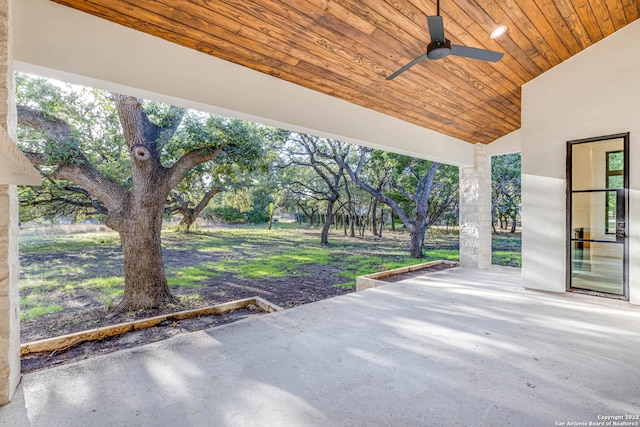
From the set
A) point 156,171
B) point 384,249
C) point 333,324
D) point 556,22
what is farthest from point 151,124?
point 384,249

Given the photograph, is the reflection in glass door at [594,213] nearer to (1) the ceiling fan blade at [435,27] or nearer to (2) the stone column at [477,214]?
(2) the stone column at [477,214]

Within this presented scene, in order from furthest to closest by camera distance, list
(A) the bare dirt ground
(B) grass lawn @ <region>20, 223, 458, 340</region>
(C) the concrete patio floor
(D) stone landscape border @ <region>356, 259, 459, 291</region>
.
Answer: (B) grass lawn @ <region>20, 223, 458, 340</region> < (D) stone landscape border @ <region>356, 259, 459, 291</region> < (A) the bare dirt ground < (C) the concrete patio floor

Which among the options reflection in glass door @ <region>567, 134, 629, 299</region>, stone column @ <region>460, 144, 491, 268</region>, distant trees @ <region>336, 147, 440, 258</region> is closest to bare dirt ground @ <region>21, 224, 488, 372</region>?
distant trees @ <region>336, 147, 440, 258</region>

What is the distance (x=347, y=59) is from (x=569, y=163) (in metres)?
3.23

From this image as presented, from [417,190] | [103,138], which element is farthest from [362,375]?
[417,190]

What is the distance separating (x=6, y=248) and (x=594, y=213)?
603cm

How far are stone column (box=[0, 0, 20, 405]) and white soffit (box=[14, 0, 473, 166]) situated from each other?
0.31 metres

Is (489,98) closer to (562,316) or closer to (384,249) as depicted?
(562,316)

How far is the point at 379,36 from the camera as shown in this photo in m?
2.80

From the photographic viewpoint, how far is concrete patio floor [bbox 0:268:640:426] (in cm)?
169

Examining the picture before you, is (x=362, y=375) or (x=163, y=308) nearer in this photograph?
(x=362, y=375)

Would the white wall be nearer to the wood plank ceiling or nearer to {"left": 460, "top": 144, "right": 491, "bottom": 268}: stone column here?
the wood plank ceiling

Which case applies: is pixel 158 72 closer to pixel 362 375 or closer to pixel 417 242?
pixel 362 375

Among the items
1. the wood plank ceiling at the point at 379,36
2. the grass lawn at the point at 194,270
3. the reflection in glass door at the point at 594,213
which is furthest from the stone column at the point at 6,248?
the reflection in glass door at the point at 594,213
